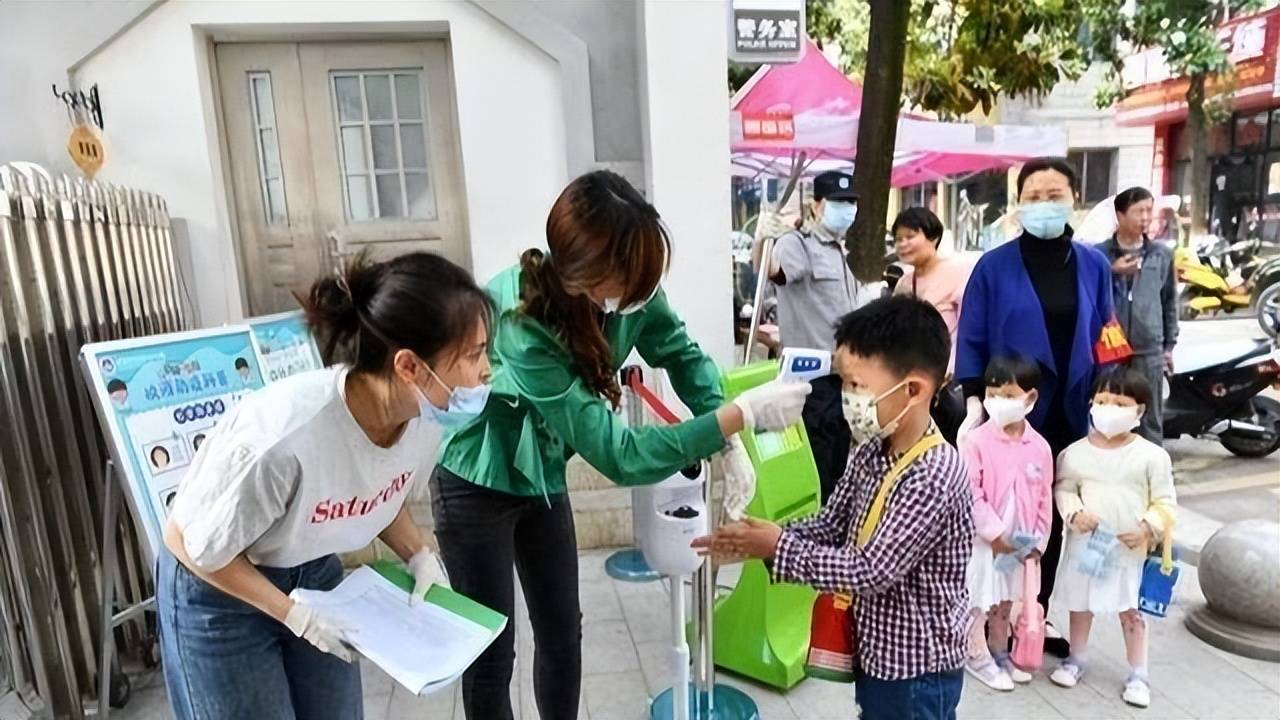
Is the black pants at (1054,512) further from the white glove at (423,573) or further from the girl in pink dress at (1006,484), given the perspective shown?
the white glove at (423,573)

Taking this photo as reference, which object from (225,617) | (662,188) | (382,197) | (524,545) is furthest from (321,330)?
(382,197)

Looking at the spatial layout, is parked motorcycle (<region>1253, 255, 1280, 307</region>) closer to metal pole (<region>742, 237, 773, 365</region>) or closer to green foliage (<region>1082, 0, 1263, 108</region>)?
green foliage (<region>1082, 0, 1263, 108</region>)

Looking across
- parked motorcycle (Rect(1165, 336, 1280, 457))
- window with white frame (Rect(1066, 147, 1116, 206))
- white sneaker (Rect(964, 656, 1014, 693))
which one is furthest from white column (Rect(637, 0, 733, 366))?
window with white frame (Rect(1066, 147, 1116, 206))

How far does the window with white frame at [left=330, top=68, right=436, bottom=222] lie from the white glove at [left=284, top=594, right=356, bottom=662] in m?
2.78

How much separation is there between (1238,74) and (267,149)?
14309 millimetres

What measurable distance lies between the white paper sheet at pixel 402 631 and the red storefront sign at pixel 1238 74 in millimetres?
14591

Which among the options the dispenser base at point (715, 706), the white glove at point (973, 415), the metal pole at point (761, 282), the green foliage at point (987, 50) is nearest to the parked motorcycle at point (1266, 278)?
the green foliage at point (987, 50)

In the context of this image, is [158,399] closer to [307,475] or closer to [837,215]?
[307,475]

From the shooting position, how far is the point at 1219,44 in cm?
1095

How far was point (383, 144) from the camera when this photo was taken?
3771mm

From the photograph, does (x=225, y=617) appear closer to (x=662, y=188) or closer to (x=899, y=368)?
(x=899, y=368)

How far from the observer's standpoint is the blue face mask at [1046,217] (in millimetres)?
2518

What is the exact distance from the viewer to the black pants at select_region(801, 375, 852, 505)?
9.27ft

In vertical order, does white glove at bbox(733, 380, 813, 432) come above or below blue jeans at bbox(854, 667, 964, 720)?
above
